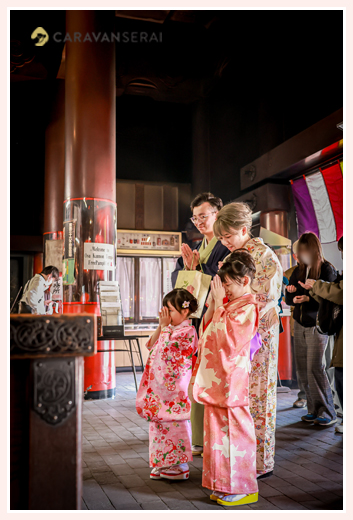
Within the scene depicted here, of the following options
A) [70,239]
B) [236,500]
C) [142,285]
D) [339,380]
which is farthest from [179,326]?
[142,285]

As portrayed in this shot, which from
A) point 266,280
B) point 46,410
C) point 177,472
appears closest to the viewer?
point 46,410

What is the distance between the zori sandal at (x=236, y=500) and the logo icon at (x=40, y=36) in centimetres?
567

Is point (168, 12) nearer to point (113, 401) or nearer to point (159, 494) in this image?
point (113, 401)

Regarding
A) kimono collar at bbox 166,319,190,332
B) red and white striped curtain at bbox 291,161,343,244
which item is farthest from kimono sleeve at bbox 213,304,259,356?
red and white striped curtain at bbox 291,161,343,244

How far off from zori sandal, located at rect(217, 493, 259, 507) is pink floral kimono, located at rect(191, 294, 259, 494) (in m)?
0.02

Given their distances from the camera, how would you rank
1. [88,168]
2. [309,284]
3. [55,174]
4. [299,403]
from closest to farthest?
[309,284]
[299,403]
[88,168]
[55,174]

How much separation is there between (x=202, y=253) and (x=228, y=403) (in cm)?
123

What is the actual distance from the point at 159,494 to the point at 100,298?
267 cm

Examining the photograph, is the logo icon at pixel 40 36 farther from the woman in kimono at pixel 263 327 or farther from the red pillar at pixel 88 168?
the woman in kimono at pixel 263 327

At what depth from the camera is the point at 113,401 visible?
4.53 m

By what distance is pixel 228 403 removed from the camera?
184cm

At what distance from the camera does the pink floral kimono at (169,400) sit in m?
2.19
